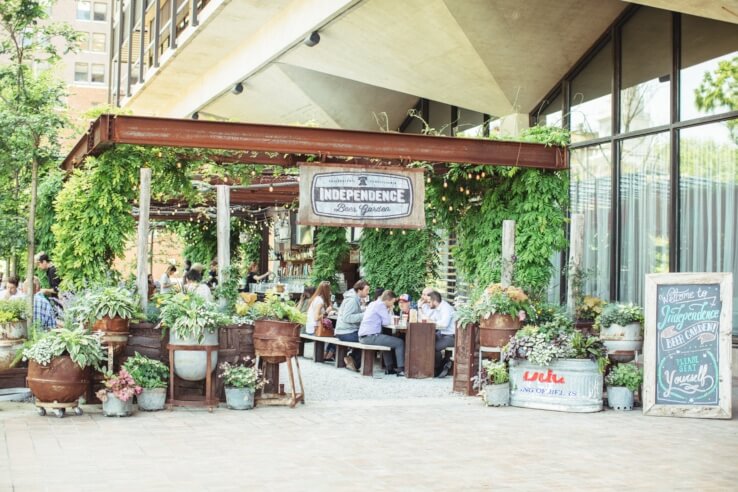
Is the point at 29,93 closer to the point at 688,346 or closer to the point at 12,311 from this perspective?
the point at 12,311

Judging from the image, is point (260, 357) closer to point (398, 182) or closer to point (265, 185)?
point (398, 182)

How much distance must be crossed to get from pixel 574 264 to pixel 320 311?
502cm

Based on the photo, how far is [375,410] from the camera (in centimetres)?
980

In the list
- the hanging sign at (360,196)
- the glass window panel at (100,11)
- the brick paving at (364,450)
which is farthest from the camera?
the glass window panel at (100,11)

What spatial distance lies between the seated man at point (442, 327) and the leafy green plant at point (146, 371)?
494cm

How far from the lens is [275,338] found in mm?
9805

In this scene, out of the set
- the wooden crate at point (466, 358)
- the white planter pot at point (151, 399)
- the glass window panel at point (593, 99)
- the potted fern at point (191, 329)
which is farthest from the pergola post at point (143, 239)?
the glass window panel at point (593, 99)

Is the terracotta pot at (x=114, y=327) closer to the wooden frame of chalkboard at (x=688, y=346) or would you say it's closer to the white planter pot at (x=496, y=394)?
the white planter pot at (x=496, y=394)

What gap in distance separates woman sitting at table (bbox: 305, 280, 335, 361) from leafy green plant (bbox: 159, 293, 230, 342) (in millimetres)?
5164

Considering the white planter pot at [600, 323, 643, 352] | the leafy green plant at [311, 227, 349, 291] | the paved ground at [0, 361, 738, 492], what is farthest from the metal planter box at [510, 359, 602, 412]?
the leafy green plant at [311, 227, 349, 291]

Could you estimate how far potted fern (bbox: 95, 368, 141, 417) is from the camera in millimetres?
8969

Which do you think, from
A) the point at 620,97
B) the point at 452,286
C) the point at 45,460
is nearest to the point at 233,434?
the point at 45,460

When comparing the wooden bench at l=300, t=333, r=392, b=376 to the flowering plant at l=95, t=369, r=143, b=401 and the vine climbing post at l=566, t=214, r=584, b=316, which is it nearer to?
the vine climbing post at l=566, t=214, r=584, b=316

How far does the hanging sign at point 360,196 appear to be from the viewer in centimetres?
1148
